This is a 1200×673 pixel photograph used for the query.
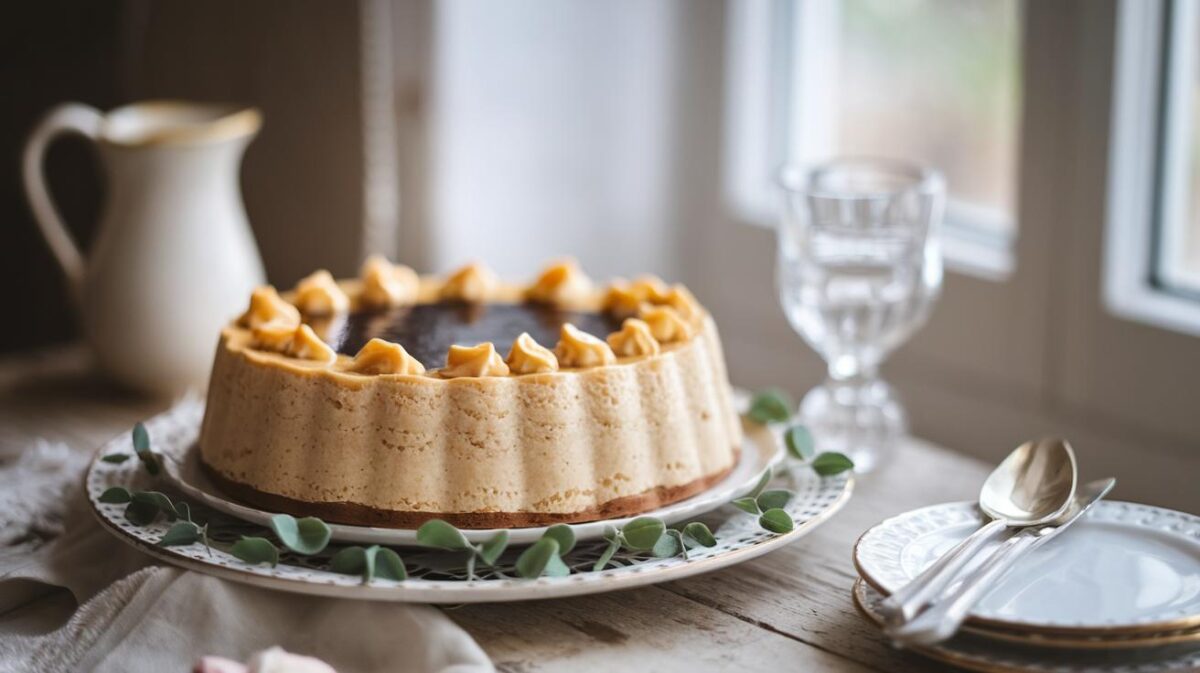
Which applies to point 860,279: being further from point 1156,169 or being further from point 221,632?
point 221,632

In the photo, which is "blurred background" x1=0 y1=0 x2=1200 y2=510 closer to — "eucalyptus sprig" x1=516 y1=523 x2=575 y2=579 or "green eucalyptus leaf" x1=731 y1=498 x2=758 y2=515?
"green eucalyptus leaf" x1=731 y1=498 x2=758 y2=515

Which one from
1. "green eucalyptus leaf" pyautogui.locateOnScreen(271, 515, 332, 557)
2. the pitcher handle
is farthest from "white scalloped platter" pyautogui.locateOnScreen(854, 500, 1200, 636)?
the pitcher handle

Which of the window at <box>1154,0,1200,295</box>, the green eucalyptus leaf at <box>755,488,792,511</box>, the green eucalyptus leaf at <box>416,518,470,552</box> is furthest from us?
the window at <box>1154,0,1200,295</box>

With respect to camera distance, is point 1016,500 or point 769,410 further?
point 769,410

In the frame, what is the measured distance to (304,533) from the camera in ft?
2.68

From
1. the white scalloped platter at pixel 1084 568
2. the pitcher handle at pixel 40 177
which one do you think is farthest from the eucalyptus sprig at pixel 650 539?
the pitcher handle at pixel 40 177

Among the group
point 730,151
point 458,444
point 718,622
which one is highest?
point 730,151

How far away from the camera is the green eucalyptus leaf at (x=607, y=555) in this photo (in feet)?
2.64

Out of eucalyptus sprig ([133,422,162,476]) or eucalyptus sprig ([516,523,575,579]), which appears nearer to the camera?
eucalyptus sprig ([516,523,575,579])

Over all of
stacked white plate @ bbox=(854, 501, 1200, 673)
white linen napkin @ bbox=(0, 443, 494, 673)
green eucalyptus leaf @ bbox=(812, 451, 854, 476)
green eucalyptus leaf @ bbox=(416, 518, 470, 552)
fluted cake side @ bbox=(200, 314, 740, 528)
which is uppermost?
fluted cake side @ bbox=(200, 314, 740, 528)

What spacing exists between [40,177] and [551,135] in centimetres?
67

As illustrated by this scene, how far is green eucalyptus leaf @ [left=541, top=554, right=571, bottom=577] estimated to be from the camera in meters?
0.79

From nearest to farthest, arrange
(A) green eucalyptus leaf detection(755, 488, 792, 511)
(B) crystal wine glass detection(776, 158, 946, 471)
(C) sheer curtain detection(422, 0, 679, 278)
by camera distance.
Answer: (A) green eucalyptus leaf detection(755, 488, 792, 511)
(B) crystal wine glass detection(776, 158, 946, 471)
(C) sheer curtain detection(422, 0, 679, 278)

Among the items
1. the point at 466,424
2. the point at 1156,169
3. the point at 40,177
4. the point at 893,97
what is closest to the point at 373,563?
the point at 466,424
